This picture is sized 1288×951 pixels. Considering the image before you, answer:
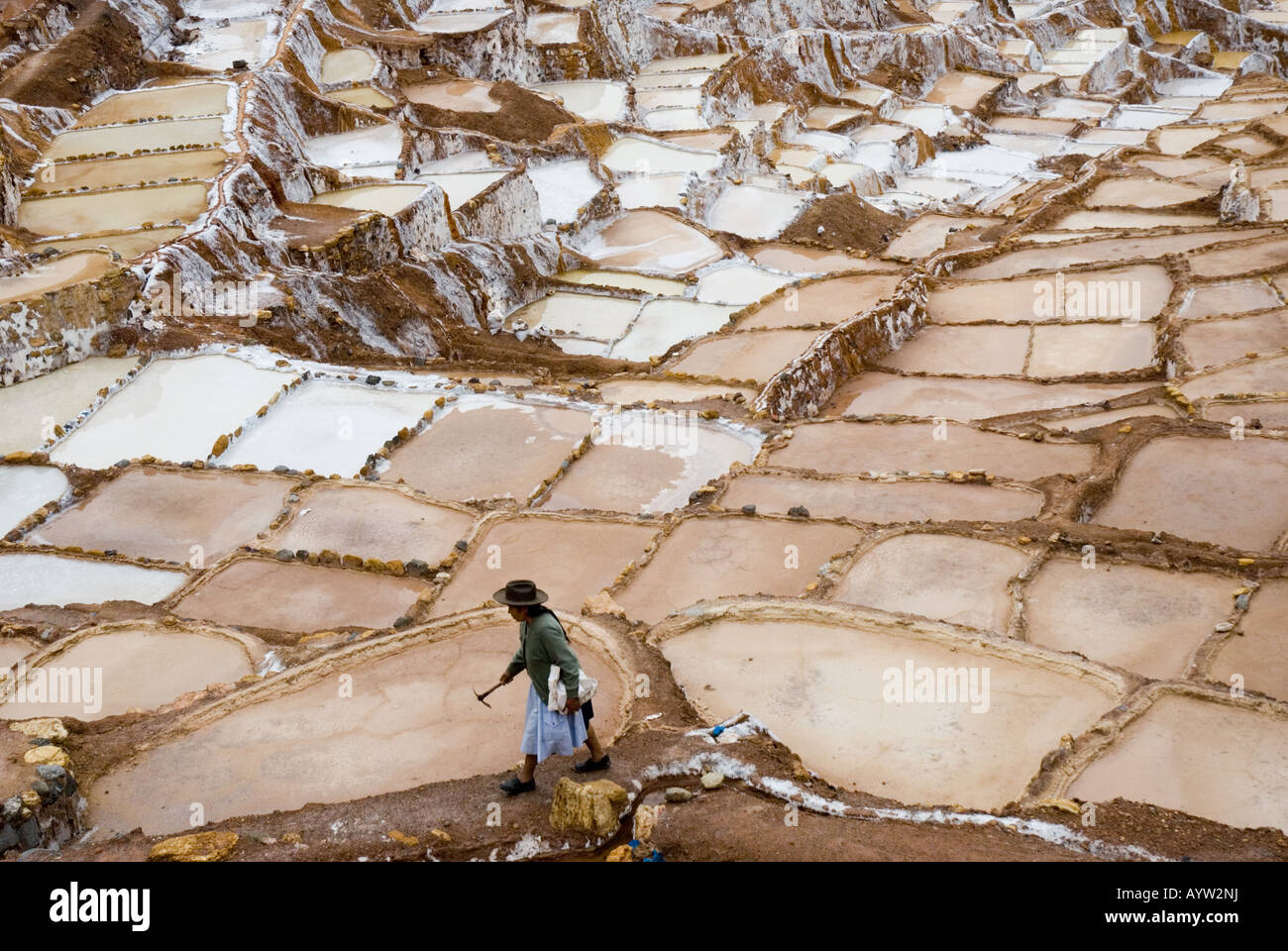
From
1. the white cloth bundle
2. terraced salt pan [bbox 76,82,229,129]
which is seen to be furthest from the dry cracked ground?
the white cloth bundle

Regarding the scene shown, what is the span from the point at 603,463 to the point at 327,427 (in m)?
3.09

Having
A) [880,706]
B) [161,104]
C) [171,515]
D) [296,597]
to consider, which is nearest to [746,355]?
[171,515]

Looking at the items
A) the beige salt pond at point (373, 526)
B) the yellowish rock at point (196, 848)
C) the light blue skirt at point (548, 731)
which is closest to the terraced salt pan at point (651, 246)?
the beige salt pond at point (373, 526)

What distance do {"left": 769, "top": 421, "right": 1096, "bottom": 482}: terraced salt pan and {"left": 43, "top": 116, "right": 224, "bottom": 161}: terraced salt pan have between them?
38.1 ft

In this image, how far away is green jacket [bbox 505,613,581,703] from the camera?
5965 millimetres

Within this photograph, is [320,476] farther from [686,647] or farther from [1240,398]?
[1240,398]

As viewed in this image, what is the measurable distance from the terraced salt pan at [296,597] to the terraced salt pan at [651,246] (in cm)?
1080

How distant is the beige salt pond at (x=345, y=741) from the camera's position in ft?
21.9

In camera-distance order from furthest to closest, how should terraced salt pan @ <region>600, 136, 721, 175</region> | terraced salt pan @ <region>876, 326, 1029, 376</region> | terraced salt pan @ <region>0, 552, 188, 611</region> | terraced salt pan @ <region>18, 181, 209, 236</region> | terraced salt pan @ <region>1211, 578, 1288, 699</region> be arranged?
terraced salt pan @ <region>600, 136, 721, 175</region> → terraced salt pan @ <region>18, 181, 209, 236</region> → terraced salt pan @ <region>876, 326, 1029, 376</region> → terraced salt pan @ <region>0, 552, 188, 611</region> → terraced salt pan @ <region>1211, 578, 1288, 699</region>

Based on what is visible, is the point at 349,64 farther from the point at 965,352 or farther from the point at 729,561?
the point at 729,561

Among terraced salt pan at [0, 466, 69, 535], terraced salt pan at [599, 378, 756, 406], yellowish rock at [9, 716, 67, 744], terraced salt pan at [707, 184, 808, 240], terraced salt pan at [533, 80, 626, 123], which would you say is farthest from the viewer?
terraced salt pan at [533, 80, 626, 123]

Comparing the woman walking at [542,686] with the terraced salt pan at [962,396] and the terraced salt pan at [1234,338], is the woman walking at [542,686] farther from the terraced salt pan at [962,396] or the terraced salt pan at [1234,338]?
the terraced salt pan at [1234,338]

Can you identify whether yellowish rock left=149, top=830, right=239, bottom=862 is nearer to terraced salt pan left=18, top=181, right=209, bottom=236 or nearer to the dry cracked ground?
the dry cracked ground

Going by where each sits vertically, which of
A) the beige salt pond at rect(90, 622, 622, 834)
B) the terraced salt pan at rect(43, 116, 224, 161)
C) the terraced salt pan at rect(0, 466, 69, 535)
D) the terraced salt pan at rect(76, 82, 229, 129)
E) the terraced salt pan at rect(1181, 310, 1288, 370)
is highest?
the terraced salt pan at rect(76, 82, 229, 129)
